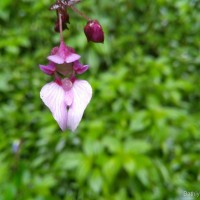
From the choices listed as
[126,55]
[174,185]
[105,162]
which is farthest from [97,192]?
[126,55]

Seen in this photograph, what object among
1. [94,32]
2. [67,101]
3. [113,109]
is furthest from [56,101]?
[113,109]

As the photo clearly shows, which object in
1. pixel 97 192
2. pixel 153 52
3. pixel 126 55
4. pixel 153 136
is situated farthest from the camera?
pixel 153 52

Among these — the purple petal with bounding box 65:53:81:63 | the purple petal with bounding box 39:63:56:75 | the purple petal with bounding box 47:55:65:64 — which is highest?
the purple petal with bounding box 47:55:65:64

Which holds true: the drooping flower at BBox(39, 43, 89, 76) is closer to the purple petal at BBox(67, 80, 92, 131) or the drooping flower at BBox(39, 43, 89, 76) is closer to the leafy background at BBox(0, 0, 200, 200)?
the purple petal at BBox(67, 80, 92, 131)

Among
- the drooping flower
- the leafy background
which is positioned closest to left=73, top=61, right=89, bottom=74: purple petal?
the drooping flower

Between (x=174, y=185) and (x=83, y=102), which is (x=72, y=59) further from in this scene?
(x=174, y=185)

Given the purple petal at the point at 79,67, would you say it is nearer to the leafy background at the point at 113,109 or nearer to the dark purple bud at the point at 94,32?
the dark purple bud at the point at 94,32
